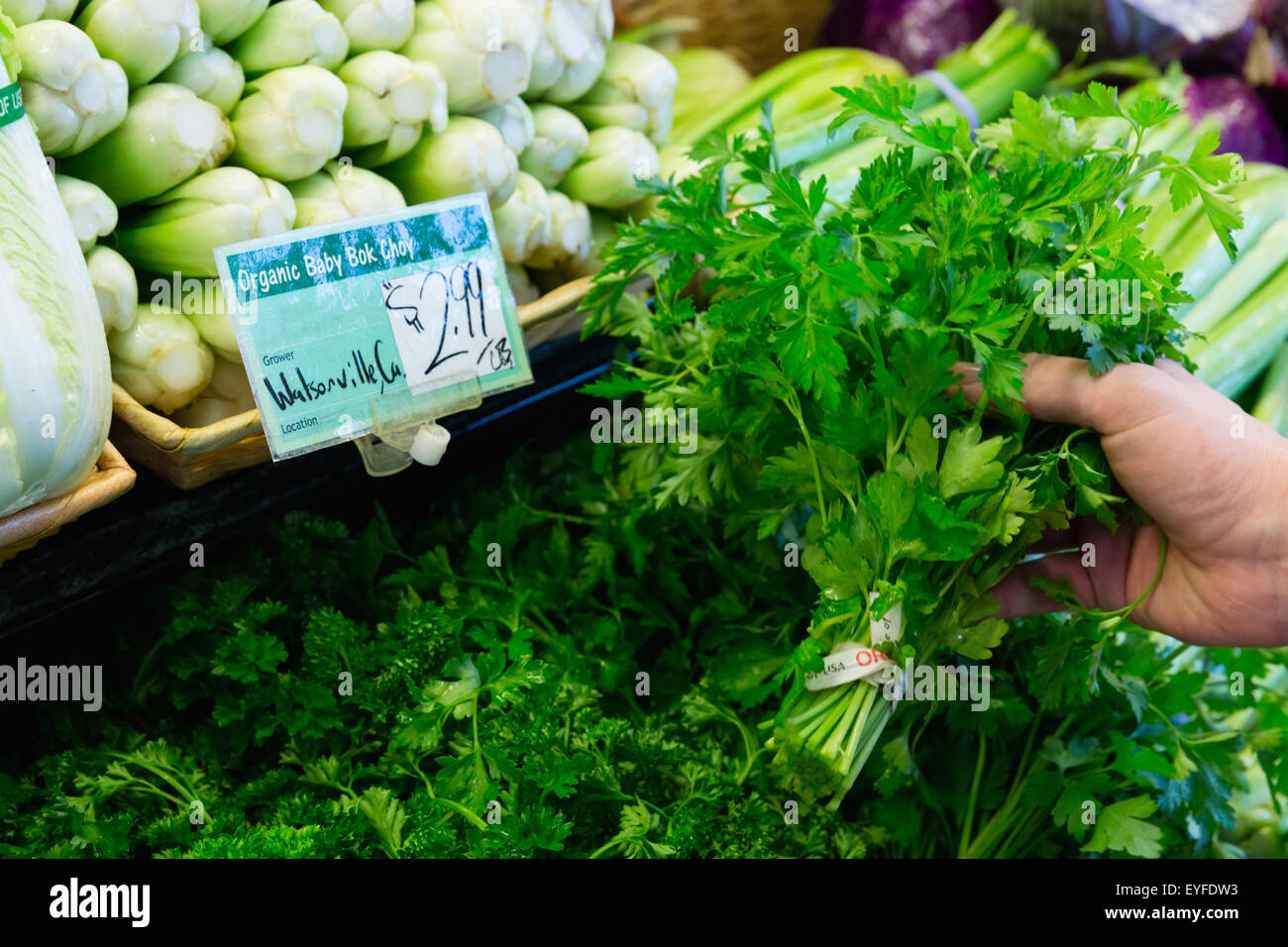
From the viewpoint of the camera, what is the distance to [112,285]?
1.28 m

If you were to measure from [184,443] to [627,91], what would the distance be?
946mm

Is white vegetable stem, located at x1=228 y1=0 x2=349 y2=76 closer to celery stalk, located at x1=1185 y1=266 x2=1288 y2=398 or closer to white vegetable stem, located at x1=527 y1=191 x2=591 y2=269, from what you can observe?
white vegetable stem, located at x1=527 y1=191 x2=591 y2=269

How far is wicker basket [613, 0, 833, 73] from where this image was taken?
98.0 inches

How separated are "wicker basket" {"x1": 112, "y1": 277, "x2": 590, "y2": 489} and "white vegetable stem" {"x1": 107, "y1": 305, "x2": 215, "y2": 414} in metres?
0.02

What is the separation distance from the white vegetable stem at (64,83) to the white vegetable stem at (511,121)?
508mm

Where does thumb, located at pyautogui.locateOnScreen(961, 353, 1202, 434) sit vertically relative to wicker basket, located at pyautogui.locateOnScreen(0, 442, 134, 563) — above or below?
above

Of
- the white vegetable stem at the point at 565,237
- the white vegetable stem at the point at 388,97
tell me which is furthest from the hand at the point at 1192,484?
the white vegetable stem at the point at 388,97

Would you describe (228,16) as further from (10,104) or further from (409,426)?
(409,426)

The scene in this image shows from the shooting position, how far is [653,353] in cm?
141

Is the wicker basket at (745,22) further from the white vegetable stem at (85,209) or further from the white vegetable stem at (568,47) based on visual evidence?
the white vegetable stem at (85,209)

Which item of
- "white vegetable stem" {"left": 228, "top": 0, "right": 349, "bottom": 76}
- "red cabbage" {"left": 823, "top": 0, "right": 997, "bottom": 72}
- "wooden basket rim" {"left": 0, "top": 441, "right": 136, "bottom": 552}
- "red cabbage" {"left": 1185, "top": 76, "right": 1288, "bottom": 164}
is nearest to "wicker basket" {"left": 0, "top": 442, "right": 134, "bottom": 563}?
"wooden basket rim" {"left": 0, "top": 441, "right": 136, "bottom": 552}

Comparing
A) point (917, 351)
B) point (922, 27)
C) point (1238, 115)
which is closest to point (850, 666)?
point (917, 351)
